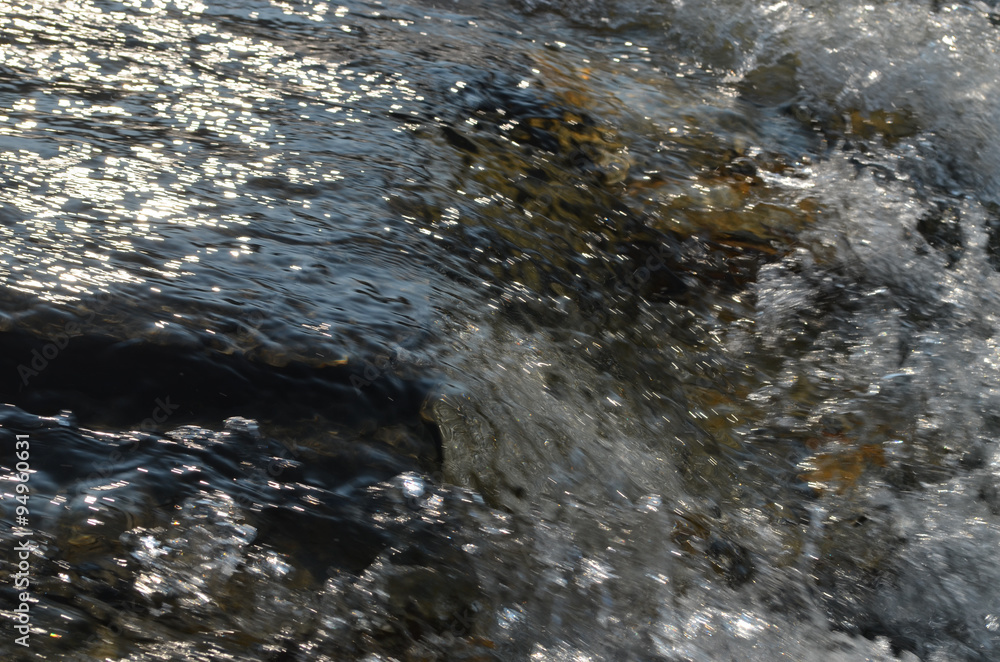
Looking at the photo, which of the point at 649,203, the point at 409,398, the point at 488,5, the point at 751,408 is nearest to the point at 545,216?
the point at 649,203

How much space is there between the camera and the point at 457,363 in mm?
2719

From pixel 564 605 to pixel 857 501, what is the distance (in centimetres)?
132

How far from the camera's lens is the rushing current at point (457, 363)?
2.16 meters

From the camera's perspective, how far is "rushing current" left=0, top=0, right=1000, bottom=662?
2158 millimetres

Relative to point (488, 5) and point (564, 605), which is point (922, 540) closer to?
point (564, 605)

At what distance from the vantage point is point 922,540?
2.88 meters
